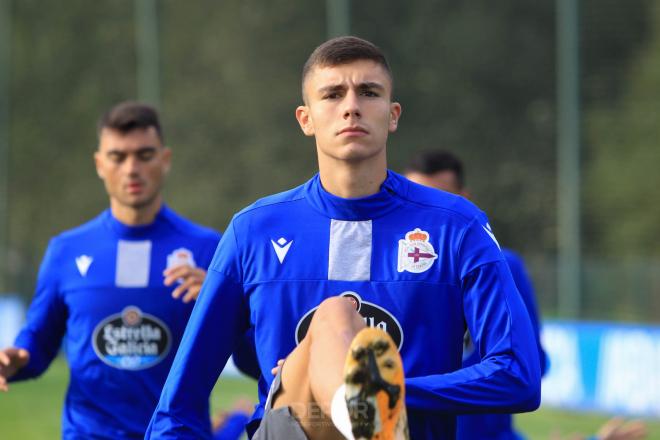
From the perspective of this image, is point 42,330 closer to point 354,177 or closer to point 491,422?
point 491,422

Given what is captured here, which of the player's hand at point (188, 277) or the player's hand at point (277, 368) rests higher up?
the player's hand at point (188, 277)

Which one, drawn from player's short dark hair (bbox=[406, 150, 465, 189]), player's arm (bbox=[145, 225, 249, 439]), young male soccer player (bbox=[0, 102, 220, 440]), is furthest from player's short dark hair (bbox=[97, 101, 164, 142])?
player's arm (bbox=[145, 225, 249, 439])

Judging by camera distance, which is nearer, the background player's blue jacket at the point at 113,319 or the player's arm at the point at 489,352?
the player's arm at the point at 489,352

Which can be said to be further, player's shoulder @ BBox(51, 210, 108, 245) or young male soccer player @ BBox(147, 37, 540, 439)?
player's shoulder @ BBox(51, 210, 108, 245)

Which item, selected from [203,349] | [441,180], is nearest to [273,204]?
[203,349]

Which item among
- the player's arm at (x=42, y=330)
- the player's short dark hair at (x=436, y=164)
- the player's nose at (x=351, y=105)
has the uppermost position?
the player's short dark hair at (x=436, y=164)

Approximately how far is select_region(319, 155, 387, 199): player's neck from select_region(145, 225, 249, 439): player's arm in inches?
14.2

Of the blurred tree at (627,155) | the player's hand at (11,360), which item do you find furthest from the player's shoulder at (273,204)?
the blurred tree at (627,155)

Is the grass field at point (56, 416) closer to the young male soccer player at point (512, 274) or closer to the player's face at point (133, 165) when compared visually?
the young male soccer player at point (512, 274)

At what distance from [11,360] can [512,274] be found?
2.15 m

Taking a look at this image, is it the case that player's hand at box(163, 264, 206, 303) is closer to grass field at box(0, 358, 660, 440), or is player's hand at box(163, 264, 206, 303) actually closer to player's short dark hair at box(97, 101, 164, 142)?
player's short dark hair at box(97, 101, 164, 142)

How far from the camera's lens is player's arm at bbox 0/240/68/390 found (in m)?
5.41

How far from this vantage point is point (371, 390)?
3127 mm

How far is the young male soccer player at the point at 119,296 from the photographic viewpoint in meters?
5.67
